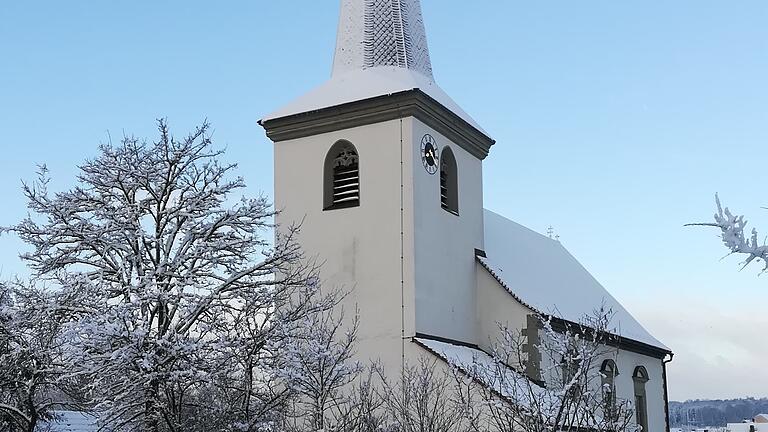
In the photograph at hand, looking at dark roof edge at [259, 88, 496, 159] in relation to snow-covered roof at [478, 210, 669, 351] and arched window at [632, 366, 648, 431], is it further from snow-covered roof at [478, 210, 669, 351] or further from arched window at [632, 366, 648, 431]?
arched window at [632, 366, 648, 431]

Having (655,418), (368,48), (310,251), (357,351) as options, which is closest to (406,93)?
(368,48)

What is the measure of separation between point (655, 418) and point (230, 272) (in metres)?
18.2

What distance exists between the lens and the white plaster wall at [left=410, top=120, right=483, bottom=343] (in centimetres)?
2212

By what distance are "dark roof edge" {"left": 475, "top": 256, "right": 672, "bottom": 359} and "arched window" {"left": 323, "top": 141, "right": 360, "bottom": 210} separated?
12.6 ft

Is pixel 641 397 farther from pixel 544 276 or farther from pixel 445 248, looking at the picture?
pixel 445 248

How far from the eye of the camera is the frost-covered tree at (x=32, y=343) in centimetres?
1656

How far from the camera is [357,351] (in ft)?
72.1

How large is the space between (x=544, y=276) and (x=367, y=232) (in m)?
8.31

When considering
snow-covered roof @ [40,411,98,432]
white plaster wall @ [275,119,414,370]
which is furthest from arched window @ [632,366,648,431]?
snow-covered roof @ [40,411,98,432]

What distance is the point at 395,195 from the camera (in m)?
22.3

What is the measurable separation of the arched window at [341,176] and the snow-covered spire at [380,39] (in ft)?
7.65

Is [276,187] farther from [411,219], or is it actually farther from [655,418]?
[655,418]

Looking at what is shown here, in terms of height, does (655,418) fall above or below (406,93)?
below

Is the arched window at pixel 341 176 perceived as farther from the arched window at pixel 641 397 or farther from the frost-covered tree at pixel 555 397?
the arched window at pixel 641 397
